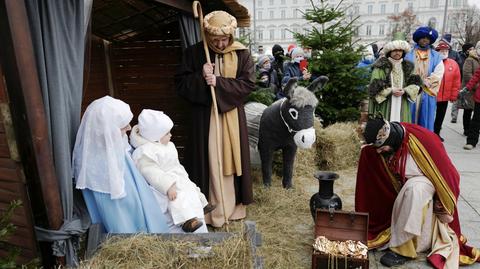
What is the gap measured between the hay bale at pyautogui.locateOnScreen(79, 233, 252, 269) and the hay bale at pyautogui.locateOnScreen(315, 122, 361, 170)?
401 centimetres

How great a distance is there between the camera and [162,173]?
2951mm

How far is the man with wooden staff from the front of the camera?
12.3 feet

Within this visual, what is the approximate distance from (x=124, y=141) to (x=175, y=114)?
257 centimetres

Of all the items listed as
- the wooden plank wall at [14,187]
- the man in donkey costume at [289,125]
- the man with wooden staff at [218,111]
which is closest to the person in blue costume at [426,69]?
the man in donkey costume at [289,125]

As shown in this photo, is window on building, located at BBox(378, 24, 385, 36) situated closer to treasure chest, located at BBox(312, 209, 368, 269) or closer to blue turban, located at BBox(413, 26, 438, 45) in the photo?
blue turban, located at BBox(413, 26, 438, 45)

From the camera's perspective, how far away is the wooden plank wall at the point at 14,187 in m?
2.20

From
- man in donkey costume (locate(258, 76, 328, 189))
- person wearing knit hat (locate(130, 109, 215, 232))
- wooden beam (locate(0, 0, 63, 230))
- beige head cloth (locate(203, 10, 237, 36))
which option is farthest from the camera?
man in donkey costume (locate(258, 76, 328, 189))

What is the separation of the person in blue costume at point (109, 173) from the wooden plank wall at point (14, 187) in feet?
1.15

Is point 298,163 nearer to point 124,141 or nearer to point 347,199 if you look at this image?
point 347,199

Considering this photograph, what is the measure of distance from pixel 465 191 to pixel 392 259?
101 inches

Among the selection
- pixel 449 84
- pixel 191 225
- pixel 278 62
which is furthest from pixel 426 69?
pixel 191 225

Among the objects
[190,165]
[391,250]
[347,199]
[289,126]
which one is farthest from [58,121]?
[347,199]

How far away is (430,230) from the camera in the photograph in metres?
3.30

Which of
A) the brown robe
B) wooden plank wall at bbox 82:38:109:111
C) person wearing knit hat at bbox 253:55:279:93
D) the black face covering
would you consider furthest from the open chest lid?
person wearing knit hat at bbox 253:55:279:93
